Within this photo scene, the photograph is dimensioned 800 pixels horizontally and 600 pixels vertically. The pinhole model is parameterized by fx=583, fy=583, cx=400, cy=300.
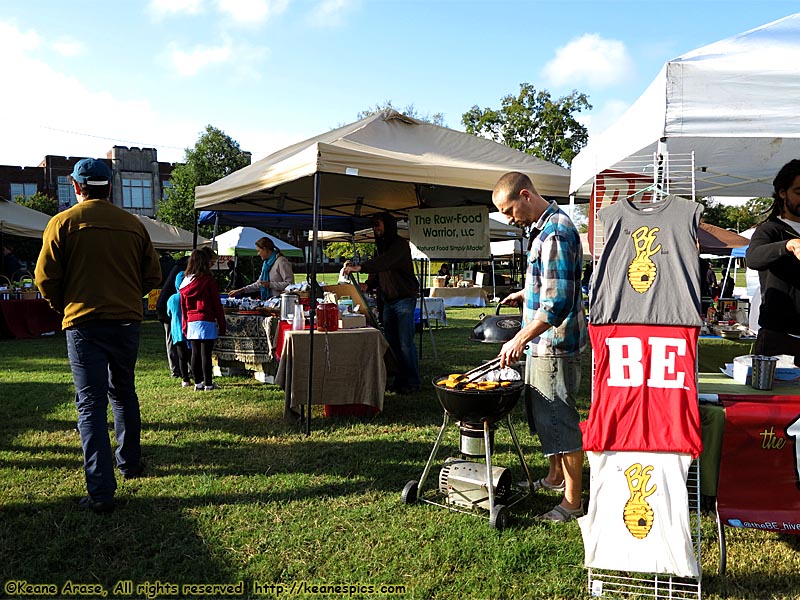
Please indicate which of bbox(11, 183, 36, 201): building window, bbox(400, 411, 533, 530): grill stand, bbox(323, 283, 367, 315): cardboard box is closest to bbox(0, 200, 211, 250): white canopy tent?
bbox(323, 283, 367, 315): cardboard box

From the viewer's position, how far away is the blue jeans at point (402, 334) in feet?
22.1

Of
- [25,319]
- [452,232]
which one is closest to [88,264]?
[452,232]

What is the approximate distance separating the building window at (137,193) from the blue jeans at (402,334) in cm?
4683

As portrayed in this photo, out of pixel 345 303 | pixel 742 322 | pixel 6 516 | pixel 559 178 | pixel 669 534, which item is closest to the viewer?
pixel 669 534

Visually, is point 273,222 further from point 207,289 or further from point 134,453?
point 134,453

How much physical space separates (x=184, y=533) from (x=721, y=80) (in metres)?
3.61

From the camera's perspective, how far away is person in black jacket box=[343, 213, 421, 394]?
21.6 feet

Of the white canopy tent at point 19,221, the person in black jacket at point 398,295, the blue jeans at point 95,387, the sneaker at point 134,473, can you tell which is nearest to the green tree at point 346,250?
the white canopy tent at point 19,221

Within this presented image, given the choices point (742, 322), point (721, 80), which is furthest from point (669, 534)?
point (742, 322)

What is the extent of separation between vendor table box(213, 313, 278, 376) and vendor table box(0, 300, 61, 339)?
622 cm

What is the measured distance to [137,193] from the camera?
48.2 m

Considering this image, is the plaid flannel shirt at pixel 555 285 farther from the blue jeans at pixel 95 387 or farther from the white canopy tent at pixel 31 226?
the white canopy tent at pixel 31 226

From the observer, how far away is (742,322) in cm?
666

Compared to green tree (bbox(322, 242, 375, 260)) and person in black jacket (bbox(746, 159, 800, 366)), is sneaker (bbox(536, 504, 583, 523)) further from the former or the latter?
green tree (bbox(322, 242, 375, 260))
